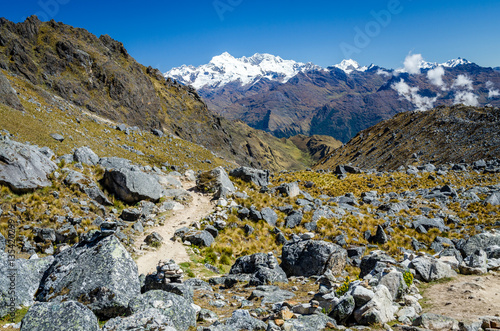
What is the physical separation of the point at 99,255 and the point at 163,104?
5145 inches

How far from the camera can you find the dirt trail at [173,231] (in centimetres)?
1700

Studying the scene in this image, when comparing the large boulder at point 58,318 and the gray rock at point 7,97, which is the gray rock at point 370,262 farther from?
the gray rock at point 7,97

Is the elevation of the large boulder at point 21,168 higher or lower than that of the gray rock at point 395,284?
higher

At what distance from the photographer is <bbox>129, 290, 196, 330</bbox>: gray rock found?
28.7ft

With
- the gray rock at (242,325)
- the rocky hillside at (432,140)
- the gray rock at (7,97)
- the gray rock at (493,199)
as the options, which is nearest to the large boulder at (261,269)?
the gray rock at (242,325)

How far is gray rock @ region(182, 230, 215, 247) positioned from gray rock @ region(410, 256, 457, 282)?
13211mm

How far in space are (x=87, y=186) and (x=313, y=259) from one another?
18416mm

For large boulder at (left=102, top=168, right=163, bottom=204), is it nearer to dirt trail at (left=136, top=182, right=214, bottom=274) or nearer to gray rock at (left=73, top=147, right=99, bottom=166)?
dirt trail at (left=136, top=182, right=214, bottom=274)


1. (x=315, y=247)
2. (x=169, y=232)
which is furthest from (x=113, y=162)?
(x=315, y=247)

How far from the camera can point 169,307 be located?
29.2 feet

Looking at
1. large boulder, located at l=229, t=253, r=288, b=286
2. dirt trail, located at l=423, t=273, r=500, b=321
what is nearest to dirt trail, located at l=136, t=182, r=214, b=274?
large boulder, located at l=229, t=253, r=288, b=286

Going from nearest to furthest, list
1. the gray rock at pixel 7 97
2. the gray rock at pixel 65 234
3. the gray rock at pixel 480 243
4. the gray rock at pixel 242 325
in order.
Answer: the gray rock at pixel 242 325
the gray rock at pixel 65 234
the gray rock at pixel 480 243
the gray rock at pixel 7 97

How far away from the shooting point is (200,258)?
18500mm

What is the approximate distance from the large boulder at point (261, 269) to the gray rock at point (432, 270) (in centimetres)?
670
